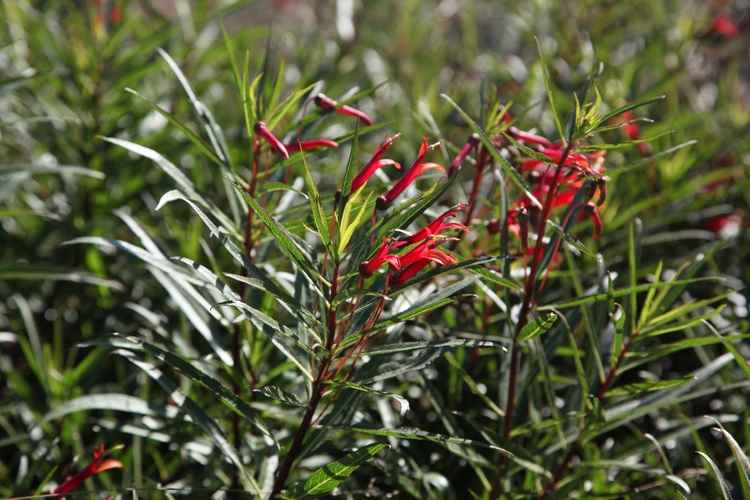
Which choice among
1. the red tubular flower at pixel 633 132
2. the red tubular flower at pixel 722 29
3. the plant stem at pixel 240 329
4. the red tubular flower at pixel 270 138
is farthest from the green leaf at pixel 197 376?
the red tubular flower at pixel 722 29

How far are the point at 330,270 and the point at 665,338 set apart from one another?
2.50ft

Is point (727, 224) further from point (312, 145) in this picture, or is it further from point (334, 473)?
point (334, 473)

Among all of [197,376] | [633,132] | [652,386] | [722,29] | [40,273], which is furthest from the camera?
[722,29]

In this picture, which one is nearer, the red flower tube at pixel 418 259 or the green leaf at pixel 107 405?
the red flower tube at pixel 418 259

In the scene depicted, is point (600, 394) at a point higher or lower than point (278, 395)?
lower

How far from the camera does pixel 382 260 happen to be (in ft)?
2.65

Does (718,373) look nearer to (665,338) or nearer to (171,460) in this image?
(665,338)

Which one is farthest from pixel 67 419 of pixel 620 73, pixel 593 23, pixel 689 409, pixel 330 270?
pixel 593 23

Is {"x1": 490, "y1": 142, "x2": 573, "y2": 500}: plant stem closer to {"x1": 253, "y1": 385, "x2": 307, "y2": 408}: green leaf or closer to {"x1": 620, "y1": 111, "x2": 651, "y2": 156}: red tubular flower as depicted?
→ {"x1": 253, "y1": 385, "x2": 307, "y2": 408}: green leaf

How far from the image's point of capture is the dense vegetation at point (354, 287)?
34.9 inches

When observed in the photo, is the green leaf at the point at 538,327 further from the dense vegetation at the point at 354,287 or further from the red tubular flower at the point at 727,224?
the red tubular flower at the point at 727,224

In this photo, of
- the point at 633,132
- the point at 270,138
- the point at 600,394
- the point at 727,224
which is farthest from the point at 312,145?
the point at 727,224

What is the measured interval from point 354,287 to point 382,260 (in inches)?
9.1

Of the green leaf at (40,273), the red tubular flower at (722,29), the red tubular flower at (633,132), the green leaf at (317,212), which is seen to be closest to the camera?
the green leaf at (317,212)
